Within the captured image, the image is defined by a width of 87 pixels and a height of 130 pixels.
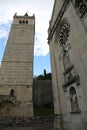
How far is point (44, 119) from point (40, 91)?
453 inches

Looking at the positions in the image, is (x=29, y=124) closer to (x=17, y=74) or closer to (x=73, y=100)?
(x=73, y=100)

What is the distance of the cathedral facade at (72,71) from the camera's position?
267 inches

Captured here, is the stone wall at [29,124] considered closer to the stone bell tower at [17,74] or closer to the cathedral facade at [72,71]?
the cathedral facade at [72,71]

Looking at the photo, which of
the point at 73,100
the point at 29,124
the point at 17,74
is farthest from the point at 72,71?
the point at 17,74

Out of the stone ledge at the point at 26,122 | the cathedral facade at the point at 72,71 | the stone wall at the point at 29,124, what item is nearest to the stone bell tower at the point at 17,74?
the stone ledge at the point at 26,122

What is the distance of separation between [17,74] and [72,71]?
42.3 ft

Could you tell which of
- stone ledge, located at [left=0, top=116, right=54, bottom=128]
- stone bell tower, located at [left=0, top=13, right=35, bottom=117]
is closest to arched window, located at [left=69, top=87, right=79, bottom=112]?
stone ledge, located at [left=0, top=116, right=54, bottom=128]

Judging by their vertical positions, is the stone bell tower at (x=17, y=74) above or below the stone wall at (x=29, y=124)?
above

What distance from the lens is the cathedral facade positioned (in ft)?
22.2

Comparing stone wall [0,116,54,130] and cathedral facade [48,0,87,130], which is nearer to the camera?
cathedral facade [48,0,87,130]

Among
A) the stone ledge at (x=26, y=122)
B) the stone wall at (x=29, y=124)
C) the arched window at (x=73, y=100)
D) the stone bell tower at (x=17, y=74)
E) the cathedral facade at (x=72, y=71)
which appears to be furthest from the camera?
the stone bell tower at (x=17, y=74)

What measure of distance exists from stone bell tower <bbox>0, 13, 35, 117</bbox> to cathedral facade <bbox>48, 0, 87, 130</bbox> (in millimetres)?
7999

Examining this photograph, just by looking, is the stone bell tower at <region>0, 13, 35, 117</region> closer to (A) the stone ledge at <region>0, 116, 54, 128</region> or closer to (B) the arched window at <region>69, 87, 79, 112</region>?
(A) the stone ledge at <region>0, 116, 54, 128</region>

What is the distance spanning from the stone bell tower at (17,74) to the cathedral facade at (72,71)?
26.2ft
